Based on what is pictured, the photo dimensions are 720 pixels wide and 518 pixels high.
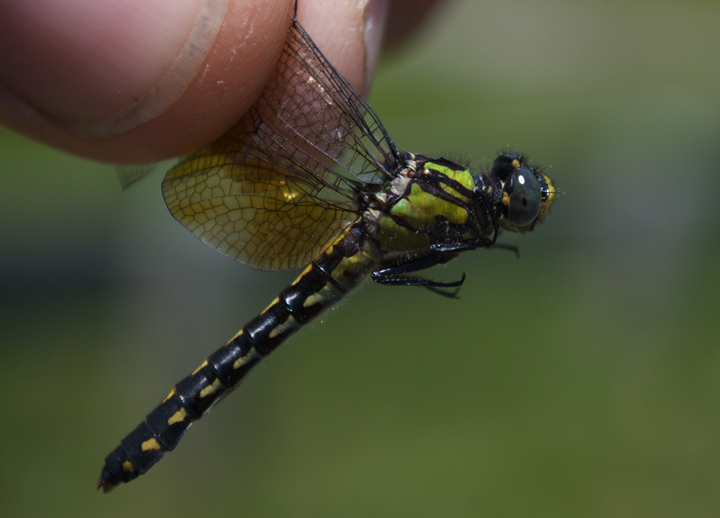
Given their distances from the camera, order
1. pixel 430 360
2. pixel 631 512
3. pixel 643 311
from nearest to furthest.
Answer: pixel 631 512 < pixel 430 360 < pixel 643 311

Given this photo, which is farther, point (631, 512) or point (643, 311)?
point (643, 311)

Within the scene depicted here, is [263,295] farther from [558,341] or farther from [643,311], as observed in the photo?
[643,311]

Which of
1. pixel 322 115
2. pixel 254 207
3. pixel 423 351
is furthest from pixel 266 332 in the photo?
pixel 423 351

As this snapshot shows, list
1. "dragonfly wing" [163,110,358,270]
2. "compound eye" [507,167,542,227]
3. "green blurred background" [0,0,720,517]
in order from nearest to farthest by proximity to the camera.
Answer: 1. "compound eye" [507,167,542,227]
2. "dragonfly wing" [163,110,358,270]
3. "green blurred background" [0,0,720,517]

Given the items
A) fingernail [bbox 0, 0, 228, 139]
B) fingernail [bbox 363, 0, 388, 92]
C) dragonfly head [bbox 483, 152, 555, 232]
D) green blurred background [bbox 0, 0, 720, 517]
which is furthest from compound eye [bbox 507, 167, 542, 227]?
green blurred background [bbox 0, 0, 720, 517]

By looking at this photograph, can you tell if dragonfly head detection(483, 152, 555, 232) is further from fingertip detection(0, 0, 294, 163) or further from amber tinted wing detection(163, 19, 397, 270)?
fingertip detection(0, 0, 294, 163)

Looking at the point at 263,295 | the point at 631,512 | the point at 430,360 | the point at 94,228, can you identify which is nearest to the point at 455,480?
the point at 430,360

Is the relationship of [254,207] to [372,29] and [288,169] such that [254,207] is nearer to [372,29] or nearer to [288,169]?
[288,169]
